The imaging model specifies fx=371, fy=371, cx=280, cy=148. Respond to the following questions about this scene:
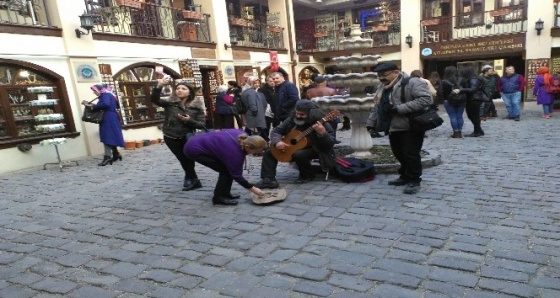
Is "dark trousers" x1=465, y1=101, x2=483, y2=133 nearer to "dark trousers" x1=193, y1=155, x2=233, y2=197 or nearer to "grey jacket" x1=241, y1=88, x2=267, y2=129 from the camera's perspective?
"grey jacket" x1=241, y1=88, x2=267, y2=129

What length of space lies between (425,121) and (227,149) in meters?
2.29

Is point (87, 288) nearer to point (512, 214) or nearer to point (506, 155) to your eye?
point (512, 214)

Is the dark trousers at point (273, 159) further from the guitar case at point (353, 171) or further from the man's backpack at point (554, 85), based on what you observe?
the man's backpack at point (554, 85)

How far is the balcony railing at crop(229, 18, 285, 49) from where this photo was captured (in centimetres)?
1694

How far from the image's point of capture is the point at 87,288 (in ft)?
9.45

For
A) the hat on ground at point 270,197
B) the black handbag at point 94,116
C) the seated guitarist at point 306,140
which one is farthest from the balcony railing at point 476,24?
the hat on ground at point 270,197

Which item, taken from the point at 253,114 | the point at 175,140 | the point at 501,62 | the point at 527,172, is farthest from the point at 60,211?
the point at 501,62

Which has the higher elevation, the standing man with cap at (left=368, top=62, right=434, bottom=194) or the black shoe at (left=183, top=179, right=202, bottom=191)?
the standing man with cap at (left=368, top=62, right=434, bottom=194)

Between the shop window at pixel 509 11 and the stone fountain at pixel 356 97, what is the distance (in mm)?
13416

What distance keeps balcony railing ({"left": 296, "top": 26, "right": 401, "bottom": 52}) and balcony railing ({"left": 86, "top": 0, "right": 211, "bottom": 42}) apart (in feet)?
28.1

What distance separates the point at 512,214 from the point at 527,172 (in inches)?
75.7

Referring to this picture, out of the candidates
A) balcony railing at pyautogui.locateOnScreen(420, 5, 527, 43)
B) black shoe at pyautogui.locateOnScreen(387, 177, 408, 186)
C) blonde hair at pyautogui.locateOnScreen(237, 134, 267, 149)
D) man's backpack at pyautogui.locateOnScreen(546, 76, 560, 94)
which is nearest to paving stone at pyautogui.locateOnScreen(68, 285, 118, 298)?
blonde hair at pyautogui.locateOnScreen(237, 134, 267, 149)

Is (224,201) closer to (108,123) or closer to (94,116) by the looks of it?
(108,123)

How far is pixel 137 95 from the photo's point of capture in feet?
37.5
